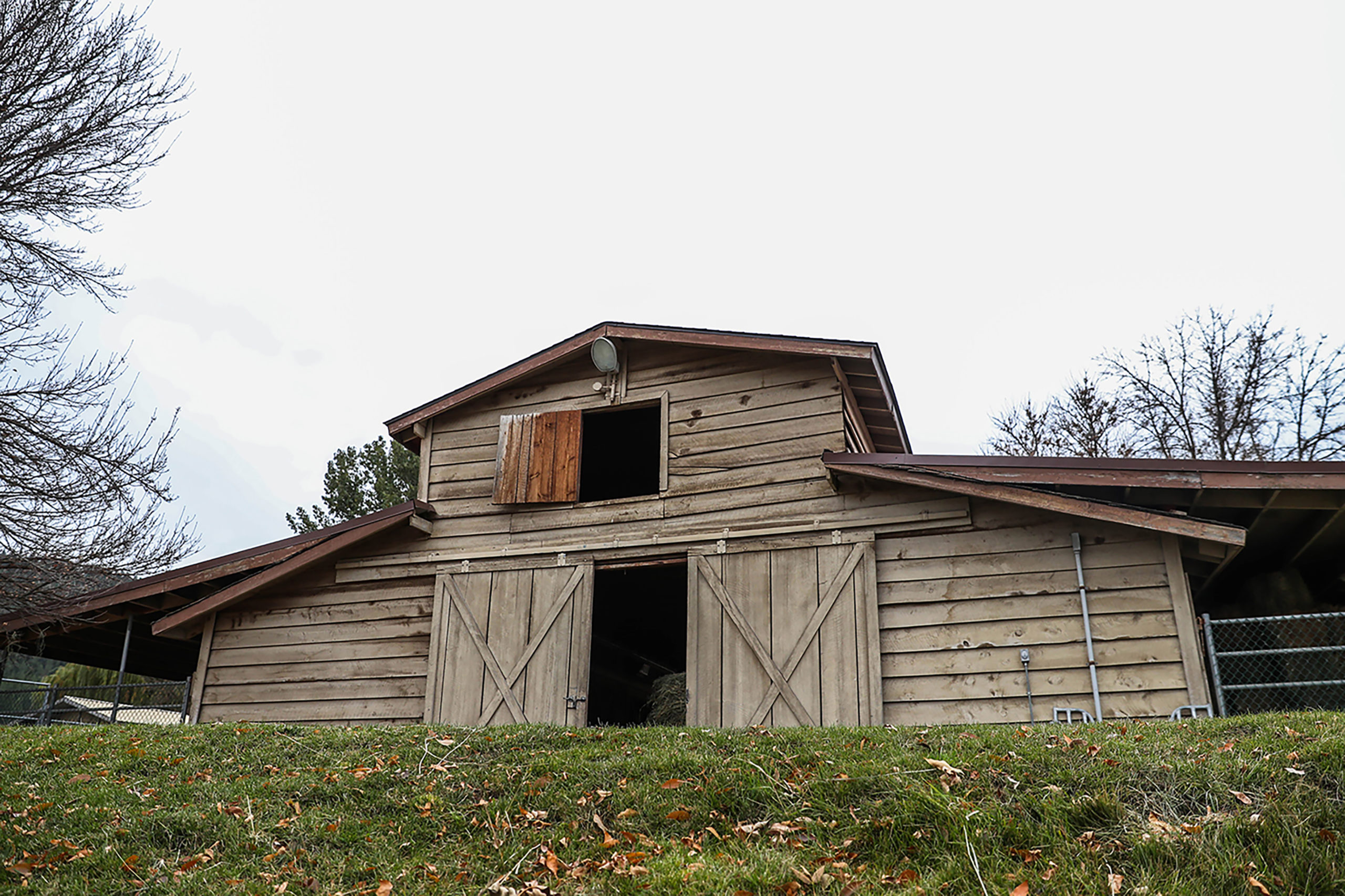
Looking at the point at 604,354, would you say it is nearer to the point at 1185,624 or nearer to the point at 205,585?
the point at 205,585

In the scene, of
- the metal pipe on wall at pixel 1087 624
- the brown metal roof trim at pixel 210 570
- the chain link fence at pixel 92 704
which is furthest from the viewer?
the chain link fence at pixel 92 704

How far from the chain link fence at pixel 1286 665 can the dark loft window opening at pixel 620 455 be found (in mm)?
7700

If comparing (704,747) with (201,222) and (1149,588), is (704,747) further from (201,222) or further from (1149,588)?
(201,222)

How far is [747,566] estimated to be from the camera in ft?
36.2

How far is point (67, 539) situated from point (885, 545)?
831cm

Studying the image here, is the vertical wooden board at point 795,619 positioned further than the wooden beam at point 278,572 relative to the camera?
No

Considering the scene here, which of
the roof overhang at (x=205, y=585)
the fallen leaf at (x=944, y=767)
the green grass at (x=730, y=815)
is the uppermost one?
the roof overhang at (x=205, y=585)

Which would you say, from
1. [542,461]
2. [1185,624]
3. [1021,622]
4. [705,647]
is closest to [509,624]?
[542,461]

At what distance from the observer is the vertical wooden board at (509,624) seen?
11.5 m

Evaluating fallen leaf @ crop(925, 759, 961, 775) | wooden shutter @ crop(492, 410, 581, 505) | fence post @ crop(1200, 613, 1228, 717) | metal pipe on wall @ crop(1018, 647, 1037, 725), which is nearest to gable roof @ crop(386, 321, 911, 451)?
wooden shutter @ crop(492, 410, 581, 505)

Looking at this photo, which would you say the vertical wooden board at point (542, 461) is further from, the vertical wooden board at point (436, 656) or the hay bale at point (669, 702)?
the hay bale at point (669, 702)

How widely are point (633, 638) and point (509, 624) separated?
19.3 feet

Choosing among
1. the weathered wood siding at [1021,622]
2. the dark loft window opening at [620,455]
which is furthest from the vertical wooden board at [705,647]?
the dark loft window opening at [620,455]

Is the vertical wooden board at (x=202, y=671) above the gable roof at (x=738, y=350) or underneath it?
underneath
